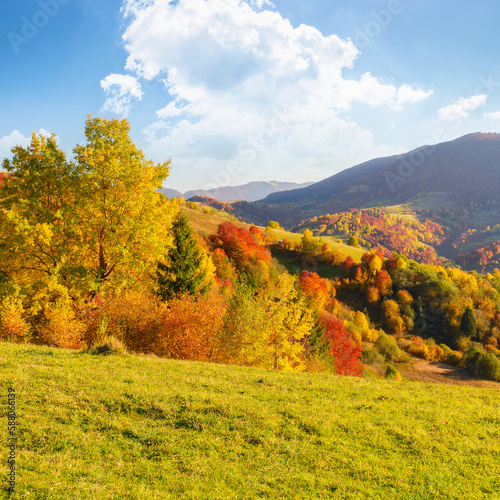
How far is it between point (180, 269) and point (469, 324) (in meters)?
116

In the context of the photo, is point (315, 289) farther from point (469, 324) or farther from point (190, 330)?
point (190, 330)

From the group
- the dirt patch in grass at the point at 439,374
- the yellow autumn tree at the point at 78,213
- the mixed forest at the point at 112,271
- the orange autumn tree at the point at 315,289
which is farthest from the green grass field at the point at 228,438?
the orange autumn tree at the point at 315,289

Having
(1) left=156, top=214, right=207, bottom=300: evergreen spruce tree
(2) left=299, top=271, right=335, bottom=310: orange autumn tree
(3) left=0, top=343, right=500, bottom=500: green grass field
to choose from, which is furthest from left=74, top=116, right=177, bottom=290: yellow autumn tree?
(2) left=299, top=271, right=335, bottom=310: orange autumn tree

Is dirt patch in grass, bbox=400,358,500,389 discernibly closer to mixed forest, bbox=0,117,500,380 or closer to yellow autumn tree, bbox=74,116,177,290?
mixed forest, bbox=0,117,500,380

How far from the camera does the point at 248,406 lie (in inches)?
408

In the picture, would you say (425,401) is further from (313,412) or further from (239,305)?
(239,305)

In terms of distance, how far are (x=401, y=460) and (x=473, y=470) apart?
6.12ft

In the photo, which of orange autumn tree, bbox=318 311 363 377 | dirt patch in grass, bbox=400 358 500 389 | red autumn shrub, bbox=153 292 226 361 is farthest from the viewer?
dirt patch in grass, bbox=400 358 500 389

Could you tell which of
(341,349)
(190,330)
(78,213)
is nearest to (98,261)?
(78,213)

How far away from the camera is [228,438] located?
8.58 metres

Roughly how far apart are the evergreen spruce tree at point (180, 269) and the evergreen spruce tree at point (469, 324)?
113m

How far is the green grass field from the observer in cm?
672

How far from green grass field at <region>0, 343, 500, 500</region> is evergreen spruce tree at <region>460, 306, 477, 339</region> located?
114176 mm

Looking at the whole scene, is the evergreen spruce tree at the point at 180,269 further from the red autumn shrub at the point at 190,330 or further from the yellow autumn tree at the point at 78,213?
the yellow autumn tree at the point at 78,213
